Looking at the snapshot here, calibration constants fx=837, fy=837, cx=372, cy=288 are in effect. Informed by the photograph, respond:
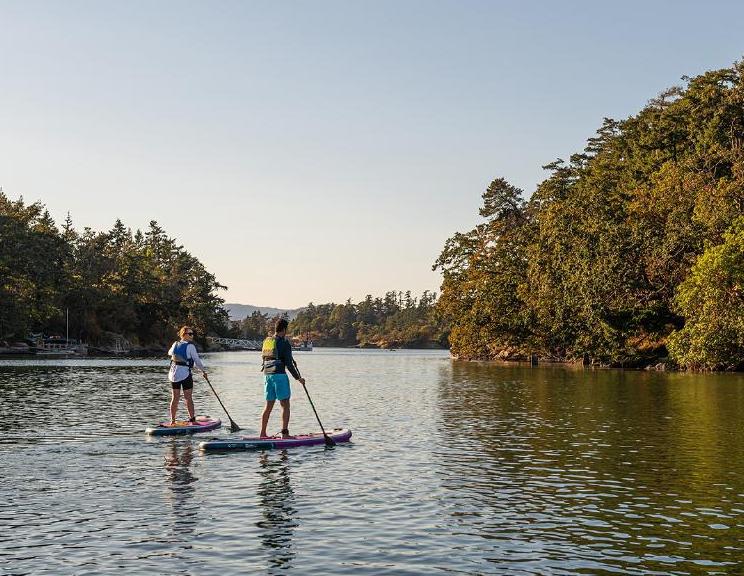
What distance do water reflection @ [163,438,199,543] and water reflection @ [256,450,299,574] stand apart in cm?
125

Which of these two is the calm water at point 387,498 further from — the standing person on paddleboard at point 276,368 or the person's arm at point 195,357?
the person's arm at point 195,357

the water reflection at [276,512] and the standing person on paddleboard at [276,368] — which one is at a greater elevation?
the standing person on paddleboard at [276,368]

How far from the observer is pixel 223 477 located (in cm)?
1894

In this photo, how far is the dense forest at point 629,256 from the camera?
75.4 meters

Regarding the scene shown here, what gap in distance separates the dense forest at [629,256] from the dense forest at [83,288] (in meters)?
59.1

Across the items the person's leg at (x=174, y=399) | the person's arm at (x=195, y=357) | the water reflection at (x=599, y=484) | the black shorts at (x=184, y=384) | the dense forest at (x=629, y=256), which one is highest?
the dense forest at (x=629, y=256)

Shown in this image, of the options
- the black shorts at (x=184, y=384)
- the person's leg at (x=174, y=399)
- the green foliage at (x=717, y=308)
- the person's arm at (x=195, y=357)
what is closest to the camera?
the person's arm at (x=195, y=357)

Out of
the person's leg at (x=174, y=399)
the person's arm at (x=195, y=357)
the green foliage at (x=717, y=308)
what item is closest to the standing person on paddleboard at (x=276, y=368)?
the person's arm at (x=195, y=357)

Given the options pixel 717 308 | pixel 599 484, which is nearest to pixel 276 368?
pixel 599 484

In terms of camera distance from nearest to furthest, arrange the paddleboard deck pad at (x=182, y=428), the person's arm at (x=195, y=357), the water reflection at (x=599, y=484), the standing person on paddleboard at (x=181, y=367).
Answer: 1. the water reflection at (x=599, y=484)
2. the person's arm at (x=195, y=357)
3. the paddleboard deck pad at (x=182, y=428)
4. the standing person on paddleboard at (x=181, y=367)

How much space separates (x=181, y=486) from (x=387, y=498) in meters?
4.47

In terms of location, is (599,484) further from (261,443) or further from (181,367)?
(181,367)

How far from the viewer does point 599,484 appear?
719 inches

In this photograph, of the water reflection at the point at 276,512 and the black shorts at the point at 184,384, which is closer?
the water reflection at the point at 276,512
